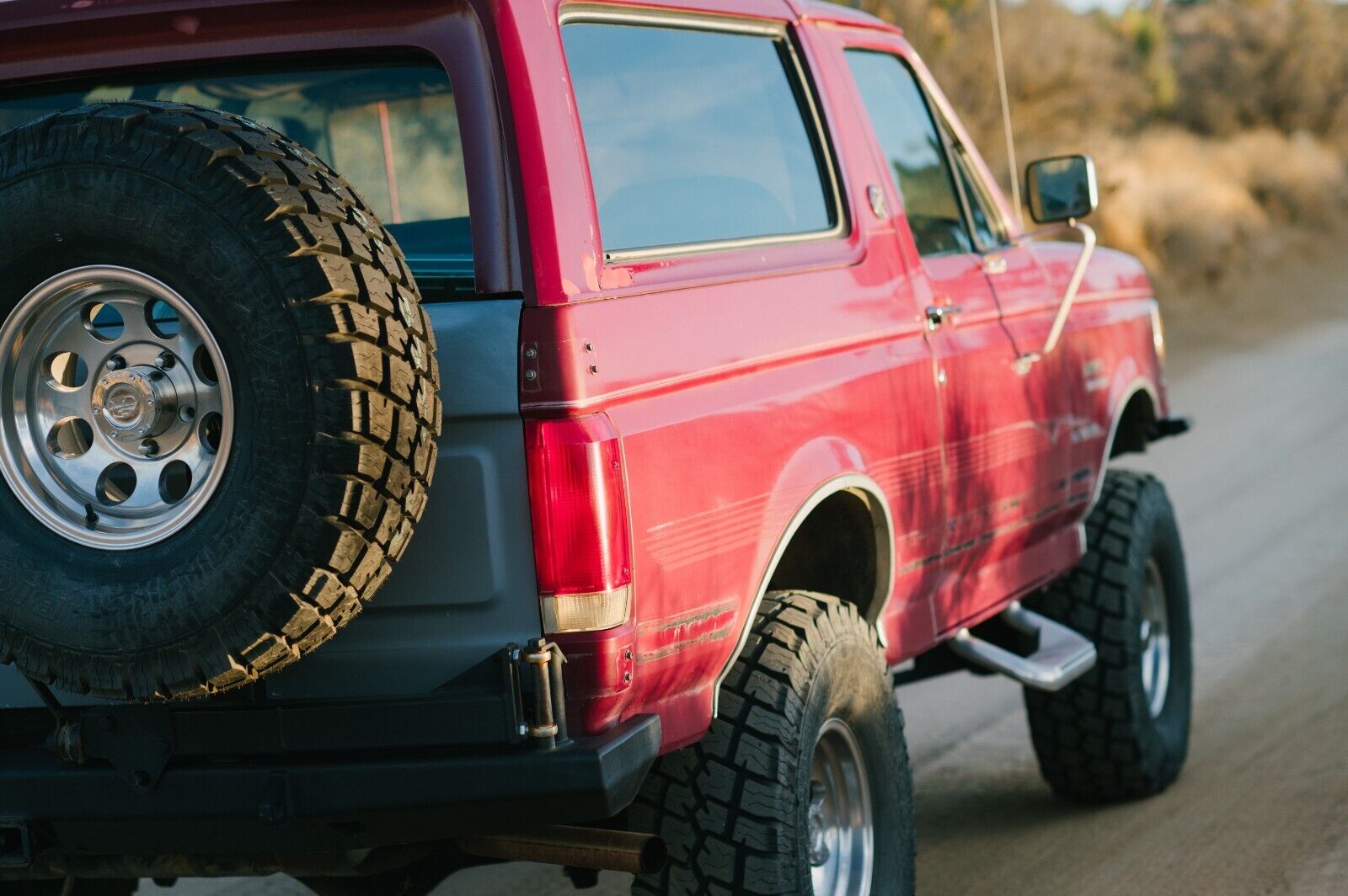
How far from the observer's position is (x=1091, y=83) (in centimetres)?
2530

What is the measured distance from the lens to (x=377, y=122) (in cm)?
340

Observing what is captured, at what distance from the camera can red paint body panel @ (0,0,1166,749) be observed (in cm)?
286

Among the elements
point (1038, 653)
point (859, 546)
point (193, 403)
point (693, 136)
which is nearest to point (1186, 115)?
point (1038, 653)

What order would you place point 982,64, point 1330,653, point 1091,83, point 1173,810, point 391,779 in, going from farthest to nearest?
point 1091,83
point 982,64
point 1330,653
point 1173,810
point 391,779

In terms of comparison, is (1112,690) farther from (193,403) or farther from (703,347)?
(193,403)

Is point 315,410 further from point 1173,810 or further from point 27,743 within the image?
point 1173,810

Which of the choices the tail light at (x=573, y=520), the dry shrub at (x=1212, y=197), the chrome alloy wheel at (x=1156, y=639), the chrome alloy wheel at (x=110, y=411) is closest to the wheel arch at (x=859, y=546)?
the tail light at (x=573, y=520)

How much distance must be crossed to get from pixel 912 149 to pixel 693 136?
1.22 m

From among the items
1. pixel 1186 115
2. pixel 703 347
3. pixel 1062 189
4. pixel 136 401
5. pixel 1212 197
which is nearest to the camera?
pixel 136 401

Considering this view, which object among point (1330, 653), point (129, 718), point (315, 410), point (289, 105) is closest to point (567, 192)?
point (315, 410)

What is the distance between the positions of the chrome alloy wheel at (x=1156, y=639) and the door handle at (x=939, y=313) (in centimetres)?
177

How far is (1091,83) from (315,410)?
79.9 feet

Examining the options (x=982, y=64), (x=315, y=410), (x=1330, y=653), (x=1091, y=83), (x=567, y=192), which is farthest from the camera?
(x=1091, y=83)

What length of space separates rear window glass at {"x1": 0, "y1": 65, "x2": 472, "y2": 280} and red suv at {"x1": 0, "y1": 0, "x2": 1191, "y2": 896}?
1cm
